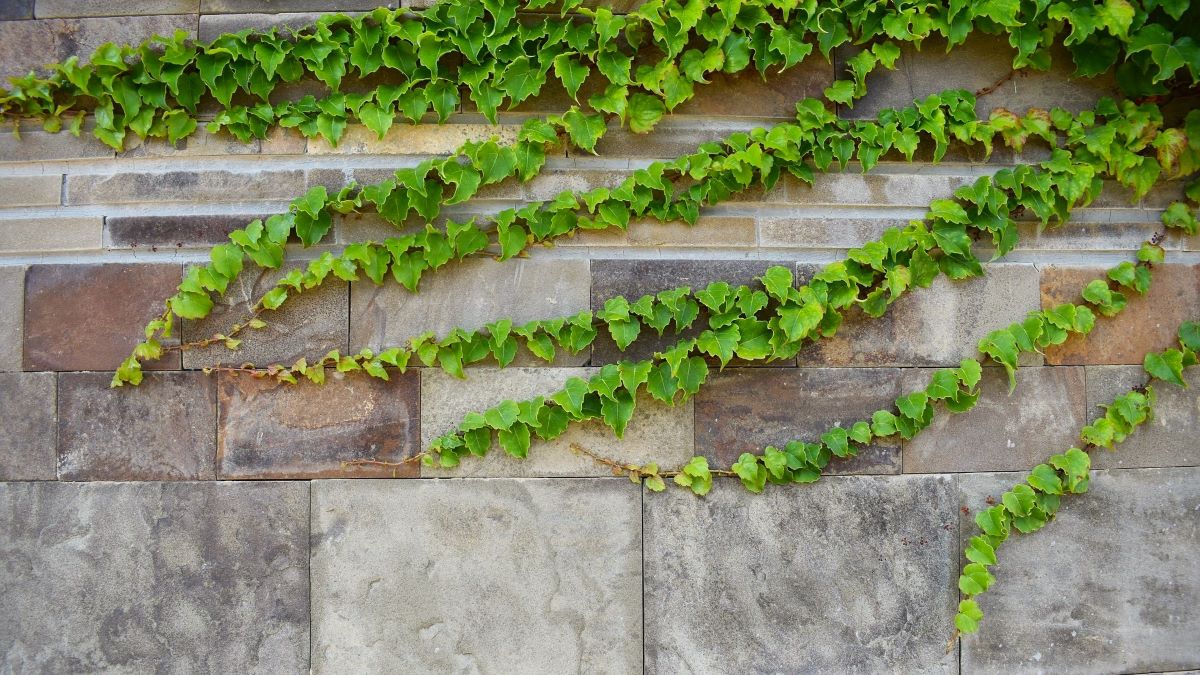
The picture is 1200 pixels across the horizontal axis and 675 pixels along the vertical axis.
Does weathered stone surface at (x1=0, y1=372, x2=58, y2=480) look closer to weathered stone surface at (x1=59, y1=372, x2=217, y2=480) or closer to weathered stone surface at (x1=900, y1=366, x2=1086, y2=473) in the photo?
weathered stone surface at (x1=59, y1=372, x2=217, y2=480)

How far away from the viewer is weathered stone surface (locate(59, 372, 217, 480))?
2330 millimetres

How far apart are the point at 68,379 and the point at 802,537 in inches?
96.3

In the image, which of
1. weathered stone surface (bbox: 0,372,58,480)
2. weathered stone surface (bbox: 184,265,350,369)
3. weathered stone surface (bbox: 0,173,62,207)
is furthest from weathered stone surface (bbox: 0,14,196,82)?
weathered stone surface (bbox: 0,372,58,480)

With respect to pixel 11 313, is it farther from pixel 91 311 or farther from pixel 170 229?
pixel 170 229

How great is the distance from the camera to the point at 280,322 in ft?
7.73

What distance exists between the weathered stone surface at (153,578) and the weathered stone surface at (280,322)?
1.37 feet

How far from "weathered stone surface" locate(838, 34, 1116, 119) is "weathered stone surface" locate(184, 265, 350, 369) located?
1.82 meters

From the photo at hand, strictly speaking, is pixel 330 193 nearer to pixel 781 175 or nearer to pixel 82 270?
pixel 82 270

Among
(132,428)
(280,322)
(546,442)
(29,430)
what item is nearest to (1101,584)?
(546,442)

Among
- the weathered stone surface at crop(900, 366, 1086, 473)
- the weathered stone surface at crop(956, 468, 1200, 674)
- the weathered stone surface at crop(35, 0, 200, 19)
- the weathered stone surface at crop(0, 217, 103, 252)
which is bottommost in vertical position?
the weathered stone surface at crop(956, 468, 1200, 674)

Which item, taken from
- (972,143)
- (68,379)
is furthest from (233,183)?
(972,143)

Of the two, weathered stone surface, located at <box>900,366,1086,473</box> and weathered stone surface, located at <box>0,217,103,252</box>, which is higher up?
weathered stone surface, located at <box>0,217,103,252</box>

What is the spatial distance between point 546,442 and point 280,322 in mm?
953

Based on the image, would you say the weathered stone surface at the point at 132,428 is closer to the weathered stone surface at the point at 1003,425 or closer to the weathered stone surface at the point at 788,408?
the weathered stone surface at the point at 788,408
